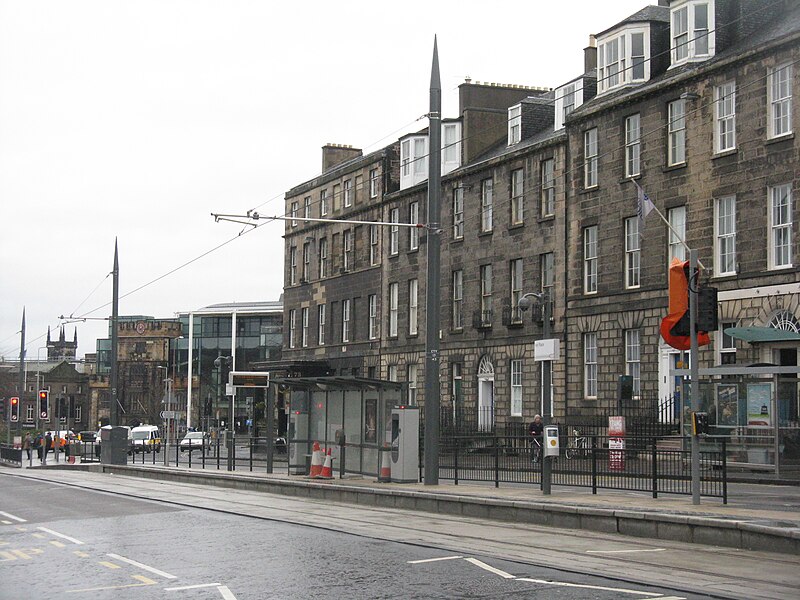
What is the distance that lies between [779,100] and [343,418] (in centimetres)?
1552

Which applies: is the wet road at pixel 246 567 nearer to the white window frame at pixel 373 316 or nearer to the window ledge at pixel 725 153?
the window ledge at pixel 725 153

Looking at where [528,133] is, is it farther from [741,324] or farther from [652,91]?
[741,324]

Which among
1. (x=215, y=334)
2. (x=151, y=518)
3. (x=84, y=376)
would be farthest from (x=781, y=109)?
(x=84, y=376)

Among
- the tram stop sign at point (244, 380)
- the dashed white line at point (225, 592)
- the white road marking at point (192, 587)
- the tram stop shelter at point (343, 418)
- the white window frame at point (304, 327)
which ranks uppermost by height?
the white window frame at point (304, 327)

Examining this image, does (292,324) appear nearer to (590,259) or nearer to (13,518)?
(590,259)

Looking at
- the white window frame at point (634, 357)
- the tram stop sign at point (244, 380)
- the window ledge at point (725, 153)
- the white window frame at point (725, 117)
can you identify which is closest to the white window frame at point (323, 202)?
the tram stop sign at point (244, 380)

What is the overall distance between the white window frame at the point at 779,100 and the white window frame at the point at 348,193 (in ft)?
98.8

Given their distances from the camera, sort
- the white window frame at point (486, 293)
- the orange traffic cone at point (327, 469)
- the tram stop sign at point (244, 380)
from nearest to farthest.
Result: the orange traffic cone at point (327, 469)
the tram stop sign at point (244, 380)
the white window frame at point (486, 293)

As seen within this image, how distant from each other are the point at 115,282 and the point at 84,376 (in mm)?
104912

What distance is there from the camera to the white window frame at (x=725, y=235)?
34.2 meters

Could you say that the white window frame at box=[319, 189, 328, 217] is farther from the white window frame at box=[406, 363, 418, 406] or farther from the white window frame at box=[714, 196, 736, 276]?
the white window frame at box=[714, 196, 736, 276]

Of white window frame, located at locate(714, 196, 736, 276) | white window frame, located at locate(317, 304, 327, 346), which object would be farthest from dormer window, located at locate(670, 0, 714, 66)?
white window frame, located at locate(317, 304, 327, 346)

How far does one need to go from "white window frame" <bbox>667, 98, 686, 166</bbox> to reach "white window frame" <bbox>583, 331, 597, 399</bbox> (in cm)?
704

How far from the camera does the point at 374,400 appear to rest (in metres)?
29.0
